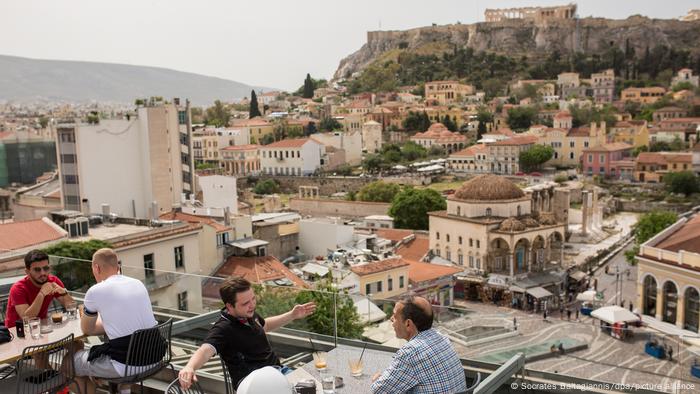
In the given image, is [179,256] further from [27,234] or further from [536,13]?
[536,13]

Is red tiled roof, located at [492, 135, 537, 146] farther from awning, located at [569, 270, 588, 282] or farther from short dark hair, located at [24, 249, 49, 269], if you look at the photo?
short dark hair, located at [24, 249, 49, 269]

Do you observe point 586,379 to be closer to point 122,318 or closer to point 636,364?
point 636,364

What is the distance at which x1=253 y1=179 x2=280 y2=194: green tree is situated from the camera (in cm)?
6078

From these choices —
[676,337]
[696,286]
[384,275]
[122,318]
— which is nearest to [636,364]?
[676,337]

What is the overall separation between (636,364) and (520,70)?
10469cm

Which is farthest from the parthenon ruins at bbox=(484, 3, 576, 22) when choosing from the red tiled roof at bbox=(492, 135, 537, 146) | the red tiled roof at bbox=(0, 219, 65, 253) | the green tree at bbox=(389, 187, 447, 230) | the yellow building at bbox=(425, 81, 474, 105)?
the red tiled roof at bbox=(0, 219, 65, 253)

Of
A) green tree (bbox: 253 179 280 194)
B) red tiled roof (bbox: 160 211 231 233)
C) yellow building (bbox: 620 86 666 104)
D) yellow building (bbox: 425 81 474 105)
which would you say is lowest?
green tree (bbox: 253 179 280 194)

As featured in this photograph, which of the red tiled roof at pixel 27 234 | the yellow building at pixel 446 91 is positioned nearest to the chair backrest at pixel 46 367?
the red tiled roof at pixel 27 234

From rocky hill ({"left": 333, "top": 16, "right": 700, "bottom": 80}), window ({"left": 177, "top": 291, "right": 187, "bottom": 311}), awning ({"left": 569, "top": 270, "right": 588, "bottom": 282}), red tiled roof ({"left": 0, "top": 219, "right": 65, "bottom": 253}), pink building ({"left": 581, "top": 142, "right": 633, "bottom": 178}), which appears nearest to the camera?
window ({"left": 177, "top": 291, "right": 187, "bottom": 311})

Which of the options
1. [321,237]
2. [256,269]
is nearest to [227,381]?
[256,269]

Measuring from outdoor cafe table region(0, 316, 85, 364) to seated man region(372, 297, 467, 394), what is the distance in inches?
85.7

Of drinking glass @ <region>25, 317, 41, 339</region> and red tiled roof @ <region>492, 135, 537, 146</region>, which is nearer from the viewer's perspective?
drinking glass @ <region>25, 317, 41, 339</region>

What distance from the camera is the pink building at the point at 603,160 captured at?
195ft

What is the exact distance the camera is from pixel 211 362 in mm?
4414
